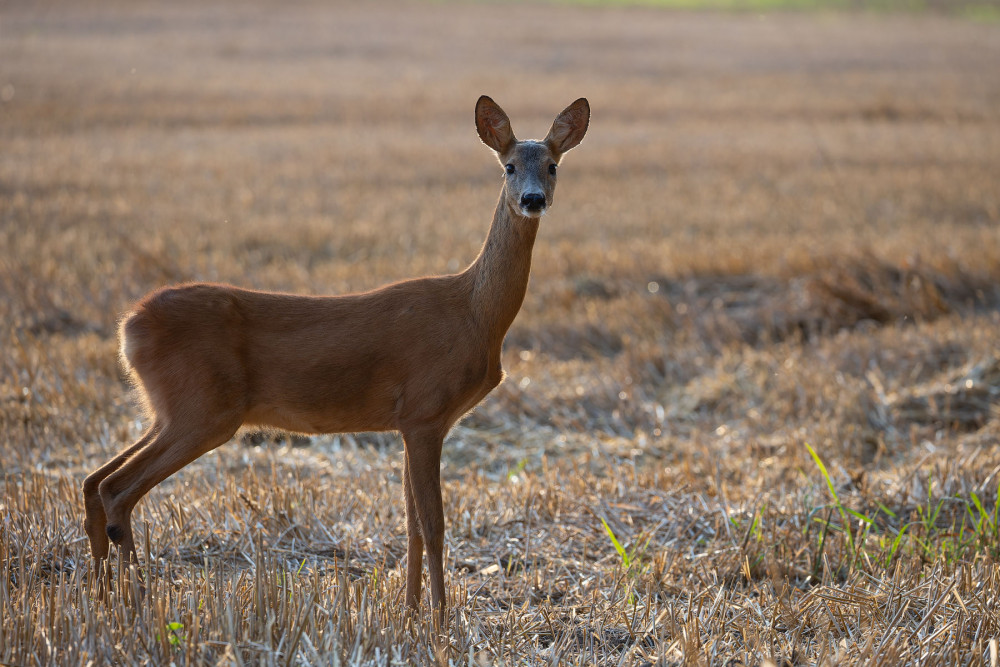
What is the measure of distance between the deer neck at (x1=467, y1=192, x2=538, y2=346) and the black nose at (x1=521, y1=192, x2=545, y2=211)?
0.19m

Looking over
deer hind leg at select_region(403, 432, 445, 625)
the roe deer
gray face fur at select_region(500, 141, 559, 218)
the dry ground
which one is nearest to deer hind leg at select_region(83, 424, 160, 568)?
the roe deer

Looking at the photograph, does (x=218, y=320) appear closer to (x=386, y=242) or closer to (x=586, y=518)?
(x=586, y=518)

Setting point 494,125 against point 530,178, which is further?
point 494,125

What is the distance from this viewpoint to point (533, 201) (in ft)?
14.9

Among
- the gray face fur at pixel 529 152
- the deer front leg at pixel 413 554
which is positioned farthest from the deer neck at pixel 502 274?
the deer front leg at pixel 413 554

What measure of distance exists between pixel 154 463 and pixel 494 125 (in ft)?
7.41

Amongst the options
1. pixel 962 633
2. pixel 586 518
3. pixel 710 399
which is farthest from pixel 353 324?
pixel 710 399

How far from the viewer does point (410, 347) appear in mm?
4641

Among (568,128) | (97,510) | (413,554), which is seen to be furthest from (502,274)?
(97,510)

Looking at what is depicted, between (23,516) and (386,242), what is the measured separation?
8385 mm

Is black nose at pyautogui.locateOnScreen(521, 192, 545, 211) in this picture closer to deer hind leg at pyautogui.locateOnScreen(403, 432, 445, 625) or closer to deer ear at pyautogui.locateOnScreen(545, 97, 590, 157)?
deer ear at pyautogui.locateOnScreen(545, 97, 590, 157)

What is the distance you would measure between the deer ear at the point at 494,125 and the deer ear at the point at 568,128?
202 mm

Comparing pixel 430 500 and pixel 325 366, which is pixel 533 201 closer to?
pixel 325 366

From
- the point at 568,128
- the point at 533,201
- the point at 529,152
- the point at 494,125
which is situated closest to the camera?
the point at 533,201
